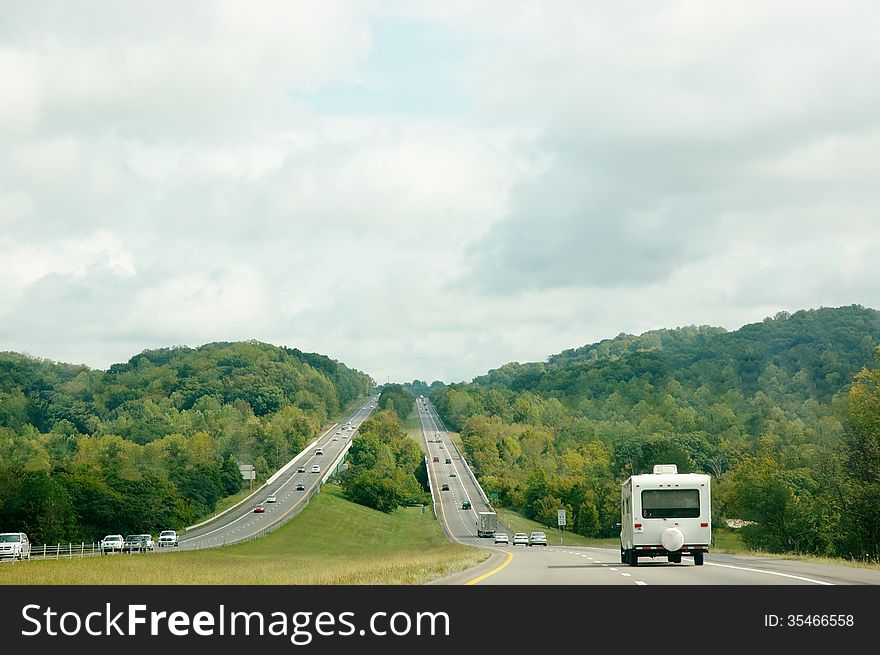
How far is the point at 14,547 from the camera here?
80250 millimetres

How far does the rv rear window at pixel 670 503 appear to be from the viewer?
40.1 metres

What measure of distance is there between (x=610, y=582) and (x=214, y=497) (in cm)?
15049

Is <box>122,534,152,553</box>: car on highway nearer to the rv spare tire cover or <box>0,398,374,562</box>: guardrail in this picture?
<box>0,398,374,562</box>: guardrail

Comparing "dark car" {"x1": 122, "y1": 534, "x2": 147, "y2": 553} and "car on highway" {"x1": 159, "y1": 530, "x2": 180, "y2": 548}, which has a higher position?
"dark car" {"x1": 122, "y1": 534, "x2": 147, "y2": 553}

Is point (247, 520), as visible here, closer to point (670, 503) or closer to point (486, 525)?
point (486, 525)

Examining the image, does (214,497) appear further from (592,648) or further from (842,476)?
(592,648)

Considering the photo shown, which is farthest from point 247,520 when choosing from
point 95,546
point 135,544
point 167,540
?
point 135,544

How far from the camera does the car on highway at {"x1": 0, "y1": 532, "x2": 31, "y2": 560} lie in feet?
261

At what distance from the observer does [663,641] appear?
1577 centimetres

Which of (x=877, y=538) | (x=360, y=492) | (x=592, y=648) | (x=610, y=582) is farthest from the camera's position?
(x=360, y=492)

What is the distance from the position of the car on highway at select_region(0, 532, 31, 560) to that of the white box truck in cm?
5252

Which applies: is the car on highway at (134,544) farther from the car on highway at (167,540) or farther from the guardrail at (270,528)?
the car on highway at (167,540)

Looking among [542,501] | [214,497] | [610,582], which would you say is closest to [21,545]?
[610,582]

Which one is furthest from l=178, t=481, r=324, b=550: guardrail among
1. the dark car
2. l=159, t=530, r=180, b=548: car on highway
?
the dark car
